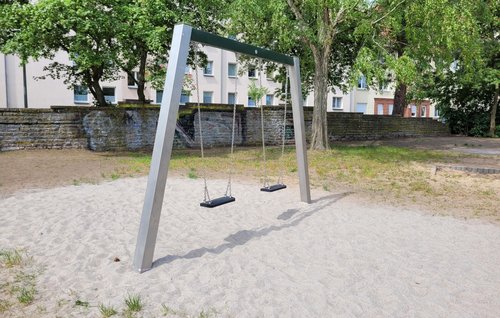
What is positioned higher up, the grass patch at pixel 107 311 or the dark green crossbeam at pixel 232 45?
the dark green crossbeam at pixel 232 45

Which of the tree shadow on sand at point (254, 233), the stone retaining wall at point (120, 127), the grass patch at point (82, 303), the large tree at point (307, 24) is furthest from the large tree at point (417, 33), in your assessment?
the grass patch at point (82, 303)

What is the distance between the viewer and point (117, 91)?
3080cm

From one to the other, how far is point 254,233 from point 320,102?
30.8 ft

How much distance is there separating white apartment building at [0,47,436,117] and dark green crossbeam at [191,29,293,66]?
10862 mm

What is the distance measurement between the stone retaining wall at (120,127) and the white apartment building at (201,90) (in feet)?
4.89

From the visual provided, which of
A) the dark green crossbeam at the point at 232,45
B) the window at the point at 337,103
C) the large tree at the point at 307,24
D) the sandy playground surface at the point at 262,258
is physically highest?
the large tree at the point at 307,24

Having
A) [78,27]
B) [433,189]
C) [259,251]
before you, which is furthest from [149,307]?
[78,27]

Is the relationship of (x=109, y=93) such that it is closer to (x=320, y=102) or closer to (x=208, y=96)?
(x=208, y=96)

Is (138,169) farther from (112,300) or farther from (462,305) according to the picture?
(462,305)

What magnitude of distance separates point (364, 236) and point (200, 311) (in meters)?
2.63

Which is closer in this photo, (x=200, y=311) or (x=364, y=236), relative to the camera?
(x=200, y=311)

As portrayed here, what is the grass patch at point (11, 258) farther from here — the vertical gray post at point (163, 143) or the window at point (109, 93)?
the window at point (109, 93)

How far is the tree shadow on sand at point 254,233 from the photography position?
13.7 ft

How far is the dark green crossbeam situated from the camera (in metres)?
4.22
